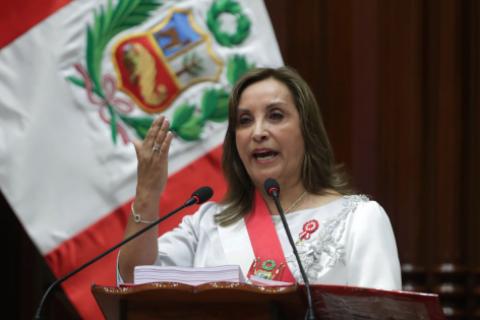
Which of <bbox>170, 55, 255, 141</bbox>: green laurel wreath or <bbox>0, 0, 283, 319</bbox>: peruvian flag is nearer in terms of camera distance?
<bbox>0, 0, 283, 319</bbox>: peruvian flag

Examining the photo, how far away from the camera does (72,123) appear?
7.96 feet

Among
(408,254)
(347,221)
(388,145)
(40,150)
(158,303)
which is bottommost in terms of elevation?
(408,254)

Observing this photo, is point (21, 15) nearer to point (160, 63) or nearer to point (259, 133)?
point (160, 63)

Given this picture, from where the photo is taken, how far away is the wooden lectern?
1275 millimetres

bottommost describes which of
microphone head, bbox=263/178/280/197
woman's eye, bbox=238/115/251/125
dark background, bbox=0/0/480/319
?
dark background, bbox=0/0/480/319

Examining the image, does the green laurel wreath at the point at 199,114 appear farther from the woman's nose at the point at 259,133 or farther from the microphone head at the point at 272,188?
the microphone head at the point at 272,188

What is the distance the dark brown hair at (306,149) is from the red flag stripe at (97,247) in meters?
0.41

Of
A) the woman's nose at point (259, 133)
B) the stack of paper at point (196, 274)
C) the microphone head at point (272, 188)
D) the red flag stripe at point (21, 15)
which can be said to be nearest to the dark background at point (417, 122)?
the woman's nose at point (259, 133)

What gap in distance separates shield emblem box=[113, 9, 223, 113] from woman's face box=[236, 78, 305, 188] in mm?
500

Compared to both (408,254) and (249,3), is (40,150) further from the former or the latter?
(408,254)

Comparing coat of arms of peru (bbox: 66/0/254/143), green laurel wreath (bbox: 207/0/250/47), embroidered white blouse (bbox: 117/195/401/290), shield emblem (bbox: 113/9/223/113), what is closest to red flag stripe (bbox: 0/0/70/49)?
coat of arms of peru (bbox: 66/0/254/143)

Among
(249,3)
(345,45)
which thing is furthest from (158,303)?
(345,45)

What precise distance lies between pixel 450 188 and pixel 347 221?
0.94 m

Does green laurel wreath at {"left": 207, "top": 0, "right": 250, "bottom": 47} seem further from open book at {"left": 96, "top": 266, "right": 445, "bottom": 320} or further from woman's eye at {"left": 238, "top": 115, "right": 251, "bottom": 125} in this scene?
open book at {"left": 96, "top": 266, "right": 445, "bottom": 320}
